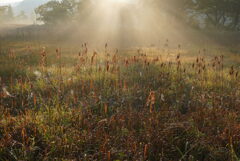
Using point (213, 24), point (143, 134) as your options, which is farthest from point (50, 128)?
point (213, 24)

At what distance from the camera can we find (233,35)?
2388 centimetres

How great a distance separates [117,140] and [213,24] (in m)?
40.2

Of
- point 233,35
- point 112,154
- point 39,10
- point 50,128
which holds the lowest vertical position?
point 112,154

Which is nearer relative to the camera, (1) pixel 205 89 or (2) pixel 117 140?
(2) pixel 117 140

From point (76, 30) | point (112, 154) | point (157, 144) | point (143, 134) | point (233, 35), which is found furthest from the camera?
point (76, 30)

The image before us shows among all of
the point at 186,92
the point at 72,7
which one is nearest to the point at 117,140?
the point at 186,92

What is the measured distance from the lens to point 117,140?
3.08 m

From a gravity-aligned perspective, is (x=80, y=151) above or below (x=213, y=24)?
below

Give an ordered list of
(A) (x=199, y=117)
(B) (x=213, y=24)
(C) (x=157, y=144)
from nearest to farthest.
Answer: (C) (x=157, y=144), (A) (x=199, y=117), (B) (x=213, y=24)

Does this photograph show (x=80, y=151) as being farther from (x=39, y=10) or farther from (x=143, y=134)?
(x=39, y=10)

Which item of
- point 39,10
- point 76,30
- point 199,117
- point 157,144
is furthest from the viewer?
point 39,10

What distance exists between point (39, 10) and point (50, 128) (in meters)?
47.8

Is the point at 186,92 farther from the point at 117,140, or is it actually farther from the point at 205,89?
the point at 117,140

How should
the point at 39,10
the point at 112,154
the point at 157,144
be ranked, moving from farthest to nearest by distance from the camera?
1. the point at 39,10
2. the point at 157,144
3. the point at 112,154
